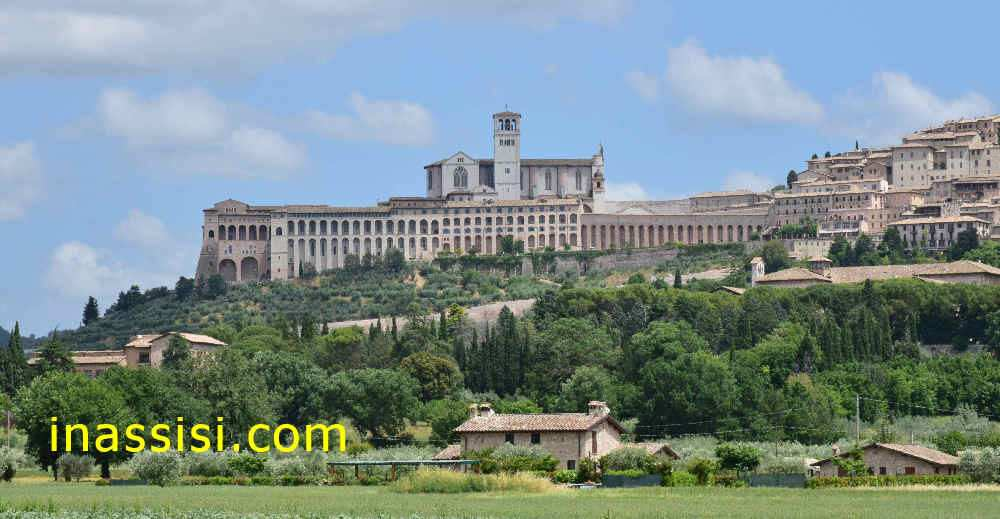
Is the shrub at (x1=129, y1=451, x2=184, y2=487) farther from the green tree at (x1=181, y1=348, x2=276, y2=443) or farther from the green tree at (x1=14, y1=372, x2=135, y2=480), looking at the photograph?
the green tree at (x1=181, y1=348, x2=276, y2=443)

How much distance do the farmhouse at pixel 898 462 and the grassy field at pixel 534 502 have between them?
20.2 feet

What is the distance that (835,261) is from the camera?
13525cm

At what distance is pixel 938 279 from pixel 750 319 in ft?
58.4

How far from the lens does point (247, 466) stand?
60.0 metres

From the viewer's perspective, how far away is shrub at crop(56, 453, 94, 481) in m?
63.1

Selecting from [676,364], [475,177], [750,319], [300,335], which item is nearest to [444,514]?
[676,364]

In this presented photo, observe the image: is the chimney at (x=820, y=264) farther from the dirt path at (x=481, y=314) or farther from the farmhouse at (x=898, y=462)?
the farmhouse at (x=898, y=462)

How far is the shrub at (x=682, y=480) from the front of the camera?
177 feet

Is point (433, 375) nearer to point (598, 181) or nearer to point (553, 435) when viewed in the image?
point (553, 435)

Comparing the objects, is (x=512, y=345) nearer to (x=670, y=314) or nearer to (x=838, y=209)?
(x=670, y=314)

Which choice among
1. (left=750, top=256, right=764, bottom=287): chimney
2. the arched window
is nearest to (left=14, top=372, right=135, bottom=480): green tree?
(left=750, top=256, right=764, bottom=287): chimney

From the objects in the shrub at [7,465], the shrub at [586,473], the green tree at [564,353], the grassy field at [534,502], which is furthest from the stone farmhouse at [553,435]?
the green tree at [564,353]

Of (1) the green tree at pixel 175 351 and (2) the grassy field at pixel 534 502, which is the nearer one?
(2) the grassy field at pixel 534 502

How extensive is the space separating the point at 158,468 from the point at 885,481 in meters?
20.5
